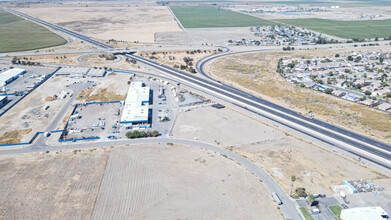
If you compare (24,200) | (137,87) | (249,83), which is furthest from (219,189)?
(249,83)

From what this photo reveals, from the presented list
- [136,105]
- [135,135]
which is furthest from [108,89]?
[135,135]

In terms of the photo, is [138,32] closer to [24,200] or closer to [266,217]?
[24,200]

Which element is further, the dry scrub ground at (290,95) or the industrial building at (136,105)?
the dry scrub ground at (290,95)

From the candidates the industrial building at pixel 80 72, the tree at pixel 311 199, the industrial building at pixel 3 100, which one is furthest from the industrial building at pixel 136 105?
the tree at pixel 311 199

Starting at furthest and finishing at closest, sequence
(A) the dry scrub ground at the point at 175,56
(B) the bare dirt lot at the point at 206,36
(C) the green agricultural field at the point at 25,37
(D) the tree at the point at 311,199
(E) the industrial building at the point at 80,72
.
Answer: (B) the bare dirt lot at the point at 206,36, (C) the green agricultural field at the point at 25,37, (A) the dry scrub ground at the point at 175,56, (E) the industrial building at the point at 80,72, (D) the tree at the point at 311,199

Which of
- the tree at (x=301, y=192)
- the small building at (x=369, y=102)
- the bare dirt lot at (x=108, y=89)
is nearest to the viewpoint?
the tree at (x=301, y=192)

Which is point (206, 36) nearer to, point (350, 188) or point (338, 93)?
point (338, 93)

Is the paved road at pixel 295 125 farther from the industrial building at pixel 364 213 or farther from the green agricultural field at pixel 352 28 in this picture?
the green agricultural field at pixel 352 28

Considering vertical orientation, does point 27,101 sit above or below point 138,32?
below
